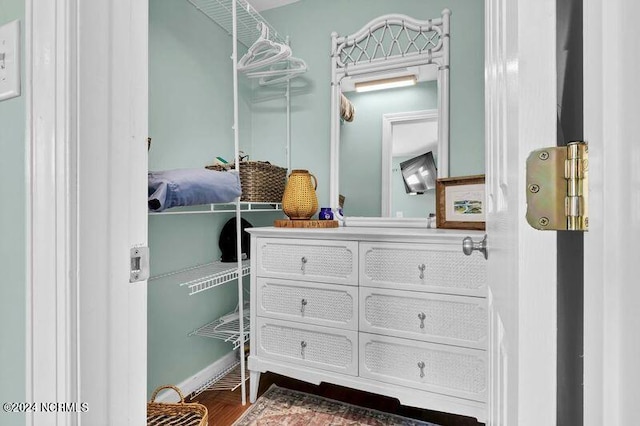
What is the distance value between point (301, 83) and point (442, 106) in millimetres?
956

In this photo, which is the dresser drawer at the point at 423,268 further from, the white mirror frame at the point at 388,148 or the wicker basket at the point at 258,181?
the wicker basket at the point at 258,181

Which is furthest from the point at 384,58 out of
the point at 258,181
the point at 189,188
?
the point at 189,188

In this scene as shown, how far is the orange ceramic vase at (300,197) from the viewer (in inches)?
74.4

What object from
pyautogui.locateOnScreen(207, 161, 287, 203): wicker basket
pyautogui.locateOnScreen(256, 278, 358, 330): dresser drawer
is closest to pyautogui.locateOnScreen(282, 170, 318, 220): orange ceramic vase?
pyautogui.locateOnScreen(207, 161, 287, 203): wicker basket

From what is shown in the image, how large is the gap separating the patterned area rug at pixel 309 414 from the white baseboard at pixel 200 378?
0.41m

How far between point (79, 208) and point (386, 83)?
1.87 metres

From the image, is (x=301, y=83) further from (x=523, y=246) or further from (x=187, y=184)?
(x=523, y=246)

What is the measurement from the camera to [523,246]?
1.05 feet

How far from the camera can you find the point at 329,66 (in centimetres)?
218

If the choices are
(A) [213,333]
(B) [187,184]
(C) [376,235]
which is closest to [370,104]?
(C) [376,235]

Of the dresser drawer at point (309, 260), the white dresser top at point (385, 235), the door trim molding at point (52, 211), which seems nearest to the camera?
the door trim molding at point (52, 211)

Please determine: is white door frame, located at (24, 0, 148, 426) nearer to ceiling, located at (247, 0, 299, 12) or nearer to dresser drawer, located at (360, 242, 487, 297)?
dresser drawer, located at (360, 242, 487, 297)
